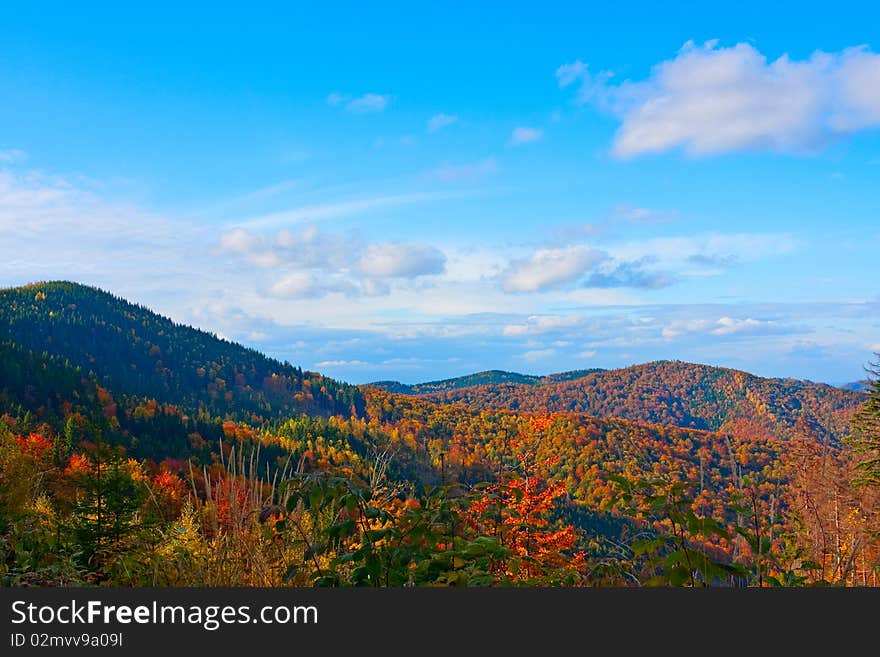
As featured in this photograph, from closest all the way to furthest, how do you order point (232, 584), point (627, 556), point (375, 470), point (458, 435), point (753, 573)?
point (753, 573) → point (232, 584) → point (627, 556) → point (375, 470) → point (458, 435)

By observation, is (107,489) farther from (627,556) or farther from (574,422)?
(574,422)

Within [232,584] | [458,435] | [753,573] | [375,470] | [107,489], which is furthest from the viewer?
[458,435]

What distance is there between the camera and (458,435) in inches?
6678

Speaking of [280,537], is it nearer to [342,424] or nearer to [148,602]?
[148,602]

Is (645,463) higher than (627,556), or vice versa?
(645,463)

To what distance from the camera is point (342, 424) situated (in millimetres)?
172875

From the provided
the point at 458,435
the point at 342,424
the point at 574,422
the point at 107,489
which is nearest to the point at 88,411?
the point at 342,424

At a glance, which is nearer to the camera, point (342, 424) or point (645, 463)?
point (645, 463)

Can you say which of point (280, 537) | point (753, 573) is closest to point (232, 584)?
point (280, 537)

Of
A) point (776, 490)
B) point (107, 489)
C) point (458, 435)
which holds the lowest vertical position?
point (458, 435)

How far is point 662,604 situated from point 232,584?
8.63 ft

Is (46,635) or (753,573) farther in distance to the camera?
(753,573)

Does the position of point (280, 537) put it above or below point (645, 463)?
below

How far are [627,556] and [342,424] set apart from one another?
17296 centimetres
